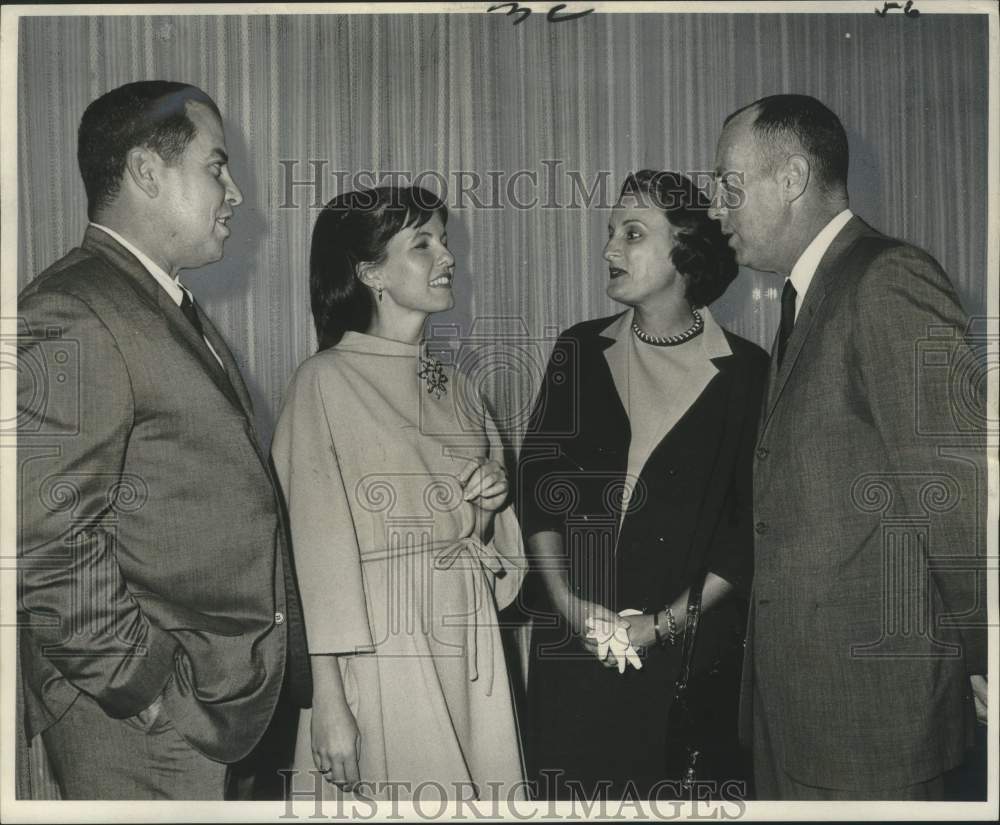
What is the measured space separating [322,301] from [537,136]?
72 centimetres

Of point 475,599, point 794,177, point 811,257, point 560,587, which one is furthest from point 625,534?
point 794,177

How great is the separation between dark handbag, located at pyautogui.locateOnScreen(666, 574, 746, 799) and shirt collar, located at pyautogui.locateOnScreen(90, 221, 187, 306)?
1534 mm

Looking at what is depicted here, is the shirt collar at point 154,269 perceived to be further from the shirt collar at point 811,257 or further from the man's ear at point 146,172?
the shirt collar at point 811,257

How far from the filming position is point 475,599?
3.38 m

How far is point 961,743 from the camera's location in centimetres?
337

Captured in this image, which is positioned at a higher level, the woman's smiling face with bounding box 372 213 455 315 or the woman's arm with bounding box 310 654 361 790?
the woman's smiling face with bounding box 372 213 455 315

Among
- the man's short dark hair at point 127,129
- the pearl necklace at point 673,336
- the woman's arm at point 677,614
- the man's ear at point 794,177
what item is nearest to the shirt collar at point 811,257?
the man's ear at point 794,177

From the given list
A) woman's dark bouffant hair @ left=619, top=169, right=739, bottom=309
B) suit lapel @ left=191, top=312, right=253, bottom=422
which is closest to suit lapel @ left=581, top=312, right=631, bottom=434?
woman's dark bouffant hair @ left=619, top=169, right=739, bottom=309

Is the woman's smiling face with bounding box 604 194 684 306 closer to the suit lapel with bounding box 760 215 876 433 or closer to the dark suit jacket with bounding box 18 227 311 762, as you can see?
the suit lapel with bounding box 760 215 876 433

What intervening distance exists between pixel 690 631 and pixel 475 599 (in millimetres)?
562

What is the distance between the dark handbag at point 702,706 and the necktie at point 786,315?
2.13 ft

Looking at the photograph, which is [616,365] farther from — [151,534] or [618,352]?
[151,534]

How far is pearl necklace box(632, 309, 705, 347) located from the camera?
3430mm

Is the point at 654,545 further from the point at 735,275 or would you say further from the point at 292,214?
the point at 292,214
